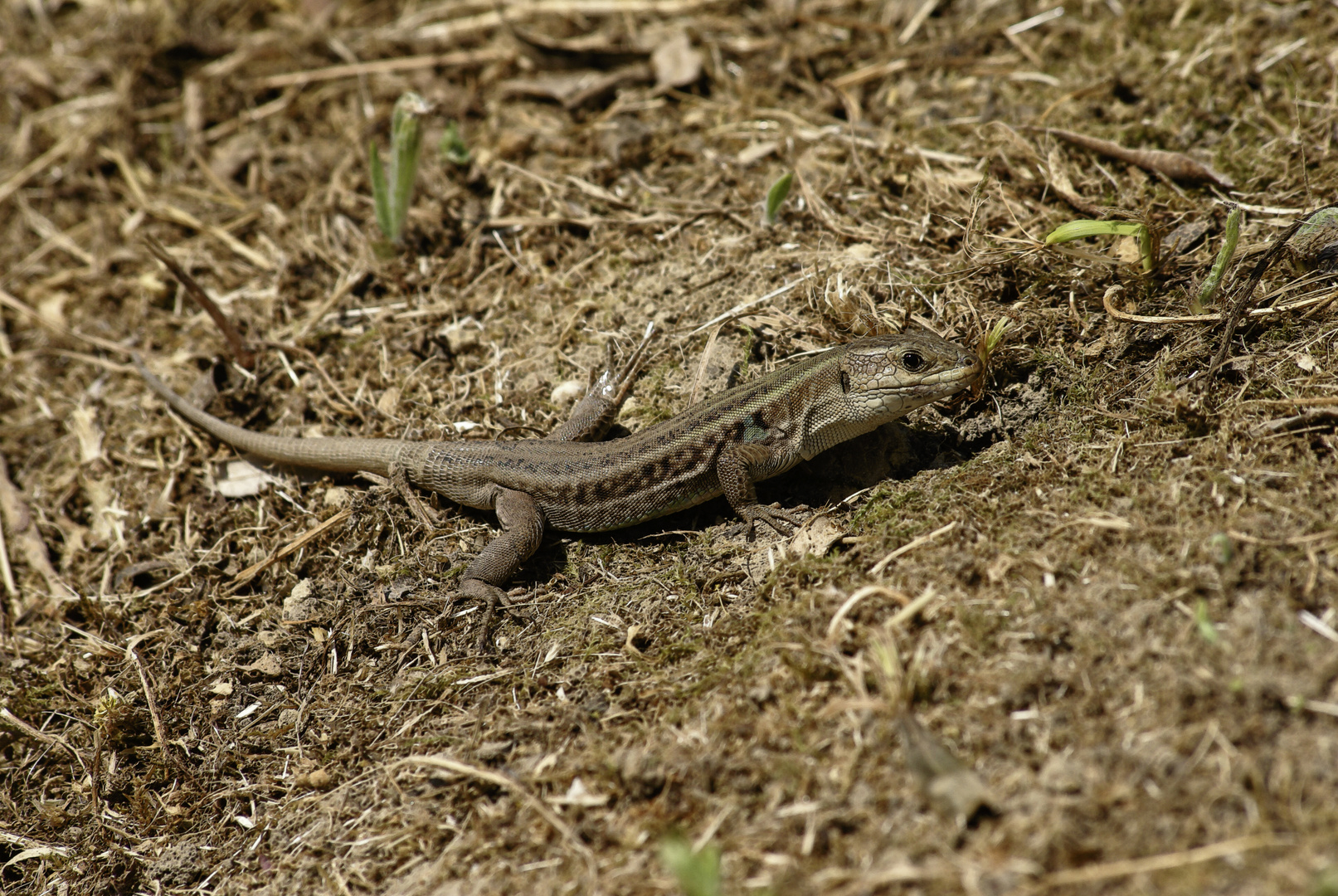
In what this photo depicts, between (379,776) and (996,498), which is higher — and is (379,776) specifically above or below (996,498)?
below

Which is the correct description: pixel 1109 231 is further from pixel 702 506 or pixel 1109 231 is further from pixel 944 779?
pixel 944 779

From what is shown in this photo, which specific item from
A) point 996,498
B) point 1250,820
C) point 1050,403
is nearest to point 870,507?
point 996,498

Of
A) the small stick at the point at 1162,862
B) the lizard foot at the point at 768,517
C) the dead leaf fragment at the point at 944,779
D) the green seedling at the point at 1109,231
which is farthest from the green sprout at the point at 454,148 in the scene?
the small stick at the point at 1162,862

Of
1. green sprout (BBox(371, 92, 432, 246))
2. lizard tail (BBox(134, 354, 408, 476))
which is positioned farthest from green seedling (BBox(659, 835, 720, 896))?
green sprout (BBox(371, 92, 432, 246))

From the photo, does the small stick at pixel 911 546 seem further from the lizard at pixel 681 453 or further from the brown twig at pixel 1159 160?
the brown twig at pixel 1159 160

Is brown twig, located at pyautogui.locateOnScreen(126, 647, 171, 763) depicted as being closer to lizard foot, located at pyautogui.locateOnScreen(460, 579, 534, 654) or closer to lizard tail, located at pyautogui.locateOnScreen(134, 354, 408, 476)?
lizard tail, located at pyautogui.locateOnScreen(134, 354, 408, 476)

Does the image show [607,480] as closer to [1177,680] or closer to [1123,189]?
[1177,680]
